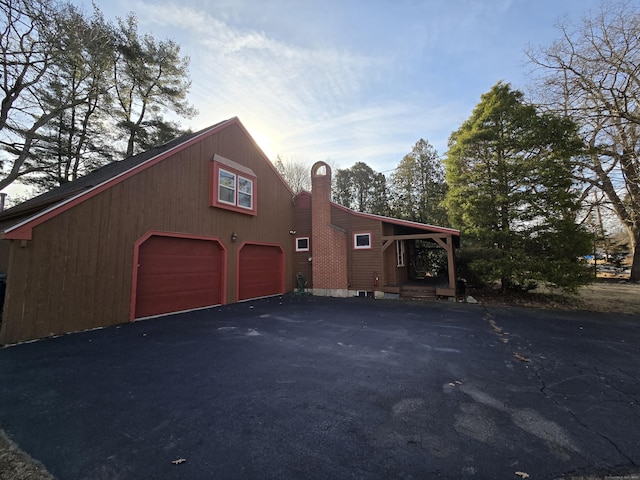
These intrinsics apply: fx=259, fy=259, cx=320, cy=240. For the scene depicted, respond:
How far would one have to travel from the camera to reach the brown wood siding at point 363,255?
11320 mm

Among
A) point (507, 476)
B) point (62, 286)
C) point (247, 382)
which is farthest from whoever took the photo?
point (62, 286)

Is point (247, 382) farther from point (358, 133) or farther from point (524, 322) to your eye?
point (358, 133)

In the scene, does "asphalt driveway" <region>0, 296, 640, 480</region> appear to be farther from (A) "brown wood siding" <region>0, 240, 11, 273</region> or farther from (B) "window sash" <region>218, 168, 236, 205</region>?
(A) "brown wood siding" <region>0, 240, 11, 273</region>

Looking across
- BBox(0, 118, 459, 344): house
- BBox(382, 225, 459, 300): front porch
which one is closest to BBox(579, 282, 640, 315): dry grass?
BBox(382, 225, 459, 300): front porch

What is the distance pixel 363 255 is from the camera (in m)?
11.6

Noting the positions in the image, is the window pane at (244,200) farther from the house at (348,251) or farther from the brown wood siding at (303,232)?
the brown wood siding at (303,232)

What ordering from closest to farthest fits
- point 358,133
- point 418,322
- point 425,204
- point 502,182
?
point 418,322
point 502,182
point 358,133
point 425,204

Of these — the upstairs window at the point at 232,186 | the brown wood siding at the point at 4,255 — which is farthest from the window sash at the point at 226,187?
the brown wood siding at the point at 4,255

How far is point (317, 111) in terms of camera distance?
35.0 feet

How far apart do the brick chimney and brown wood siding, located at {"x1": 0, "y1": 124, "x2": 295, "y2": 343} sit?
4.00 metres

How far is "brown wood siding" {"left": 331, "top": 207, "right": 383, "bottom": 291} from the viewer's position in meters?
11.3

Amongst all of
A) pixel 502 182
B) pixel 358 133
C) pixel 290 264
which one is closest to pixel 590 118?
pixel 502 182

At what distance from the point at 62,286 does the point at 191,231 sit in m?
3.32

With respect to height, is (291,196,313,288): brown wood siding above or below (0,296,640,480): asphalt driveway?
above
